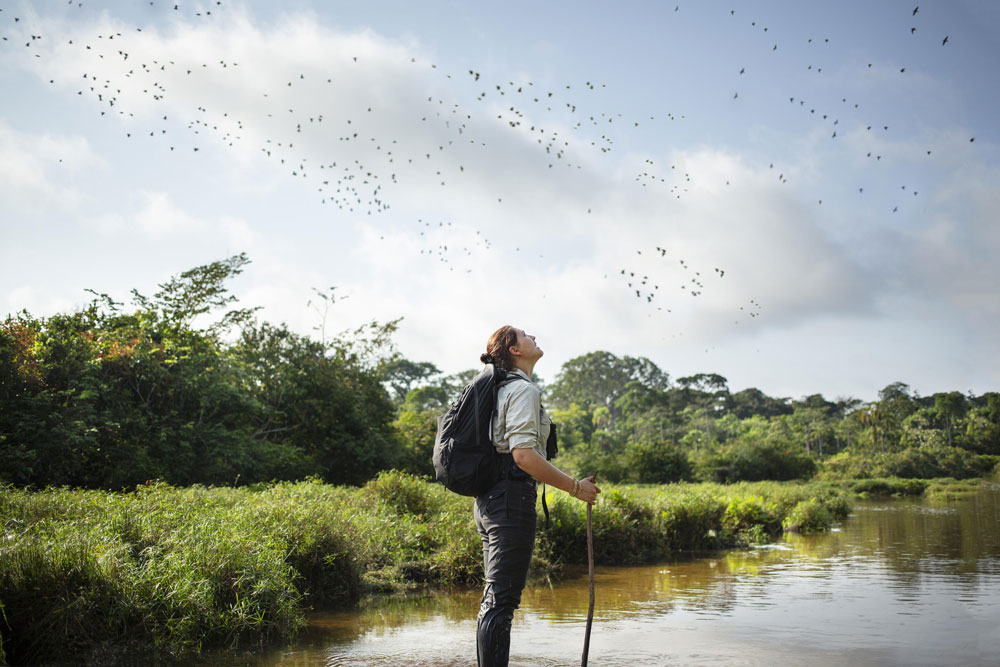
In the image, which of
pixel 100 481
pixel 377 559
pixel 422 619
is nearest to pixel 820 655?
pixel 422 619

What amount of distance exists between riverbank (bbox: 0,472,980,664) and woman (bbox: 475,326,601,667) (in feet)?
8.33

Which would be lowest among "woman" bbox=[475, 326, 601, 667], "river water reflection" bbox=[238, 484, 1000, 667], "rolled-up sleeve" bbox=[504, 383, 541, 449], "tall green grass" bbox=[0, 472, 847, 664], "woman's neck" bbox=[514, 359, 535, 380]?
"river water reflection" bbox=[238, 484, 1000, 667]

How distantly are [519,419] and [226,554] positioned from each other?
317 cm

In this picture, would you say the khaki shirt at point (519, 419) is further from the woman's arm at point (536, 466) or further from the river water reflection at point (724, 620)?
the river water reflection at point (724, 620)

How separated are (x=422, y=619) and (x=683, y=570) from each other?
431 centimetres

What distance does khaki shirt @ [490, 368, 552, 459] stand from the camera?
2.87m

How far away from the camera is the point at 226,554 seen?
4879 mm

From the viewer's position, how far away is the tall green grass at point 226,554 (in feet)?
13.2

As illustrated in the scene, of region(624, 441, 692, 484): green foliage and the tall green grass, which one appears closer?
the tall green grass

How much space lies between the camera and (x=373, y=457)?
1767cm

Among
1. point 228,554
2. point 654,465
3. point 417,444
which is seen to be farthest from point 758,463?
point 228,554

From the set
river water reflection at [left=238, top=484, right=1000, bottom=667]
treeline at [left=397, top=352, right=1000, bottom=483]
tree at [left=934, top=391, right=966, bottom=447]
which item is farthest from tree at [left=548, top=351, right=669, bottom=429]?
river water reflection at [left=238, top=484, right=1000, bottom=667]

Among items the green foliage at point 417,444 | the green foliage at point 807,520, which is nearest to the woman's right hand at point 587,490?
the green foliage at point 807,520

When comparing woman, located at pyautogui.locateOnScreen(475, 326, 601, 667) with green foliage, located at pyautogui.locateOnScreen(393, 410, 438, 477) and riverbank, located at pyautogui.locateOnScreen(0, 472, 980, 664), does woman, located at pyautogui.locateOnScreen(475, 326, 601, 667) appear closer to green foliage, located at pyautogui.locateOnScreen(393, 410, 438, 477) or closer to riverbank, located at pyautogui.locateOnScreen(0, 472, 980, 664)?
riverbank, located at pyautogui.locateOnScreen(0, 472, 980, 664)
